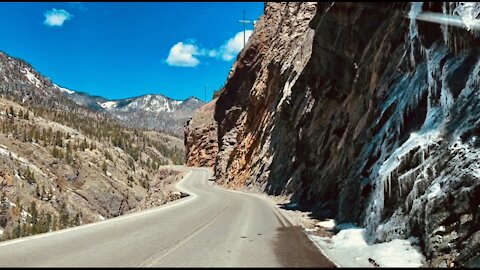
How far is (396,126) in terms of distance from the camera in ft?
42.3

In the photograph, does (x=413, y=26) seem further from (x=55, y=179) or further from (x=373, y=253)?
(x=55, y=179)

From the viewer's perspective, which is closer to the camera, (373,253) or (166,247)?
(373,253)

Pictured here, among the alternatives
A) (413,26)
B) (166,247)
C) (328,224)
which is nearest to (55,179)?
(328,224)

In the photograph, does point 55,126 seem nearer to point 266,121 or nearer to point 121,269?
point 266,121

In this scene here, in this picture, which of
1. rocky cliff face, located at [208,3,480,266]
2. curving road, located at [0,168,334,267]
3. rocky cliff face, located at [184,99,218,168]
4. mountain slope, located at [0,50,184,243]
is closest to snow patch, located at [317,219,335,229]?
rocky cliff face, located at [208,3,480,266]

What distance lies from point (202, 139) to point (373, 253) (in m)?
86.7

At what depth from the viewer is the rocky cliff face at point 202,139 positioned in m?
93.9

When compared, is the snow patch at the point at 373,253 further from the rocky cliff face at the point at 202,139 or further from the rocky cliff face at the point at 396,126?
the rocky cliff face at the point at 202,139

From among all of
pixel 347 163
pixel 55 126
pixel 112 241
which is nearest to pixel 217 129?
pixel 347 163

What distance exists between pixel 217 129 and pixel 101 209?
2197 inches

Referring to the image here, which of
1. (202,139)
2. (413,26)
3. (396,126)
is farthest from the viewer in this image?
(202,139)

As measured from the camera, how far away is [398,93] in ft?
45.1

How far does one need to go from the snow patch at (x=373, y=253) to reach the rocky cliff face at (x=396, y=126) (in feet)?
0.94

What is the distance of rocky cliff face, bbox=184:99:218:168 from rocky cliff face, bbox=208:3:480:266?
6010 cm
